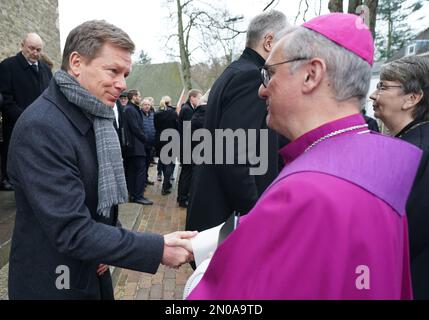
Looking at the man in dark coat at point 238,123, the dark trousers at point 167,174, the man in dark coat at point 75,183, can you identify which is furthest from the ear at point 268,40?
the dark trousers at point 167,174

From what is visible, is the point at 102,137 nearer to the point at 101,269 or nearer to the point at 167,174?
the point at 101,269

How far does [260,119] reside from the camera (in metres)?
2.50

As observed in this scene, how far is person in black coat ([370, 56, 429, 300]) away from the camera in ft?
6.66

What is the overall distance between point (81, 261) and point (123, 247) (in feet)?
0.78

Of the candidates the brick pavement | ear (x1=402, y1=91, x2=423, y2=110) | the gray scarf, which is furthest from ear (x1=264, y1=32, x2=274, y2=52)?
the brick pavement

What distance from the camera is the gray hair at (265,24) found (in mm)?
2631

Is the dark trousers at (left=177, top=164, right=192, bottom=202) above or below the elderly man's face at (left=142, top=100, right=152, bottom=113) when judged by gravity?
below

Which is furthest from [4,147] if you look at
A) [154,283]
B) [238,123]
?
[238,123]

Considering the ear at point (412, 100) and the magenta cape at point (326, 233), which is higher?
the ear at point (412, 100)

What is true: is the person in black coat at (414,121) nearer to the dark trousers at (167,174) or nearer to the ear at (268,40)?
the ear at (268,40)

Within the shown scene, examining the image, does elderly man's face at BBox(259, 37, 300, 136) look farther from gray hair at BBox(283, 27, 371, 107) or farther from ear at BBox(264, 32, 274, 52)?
ear at BBox(264, 32, 274, 52)

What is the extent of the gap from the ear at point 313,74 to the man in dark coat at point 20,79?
4613 mm
